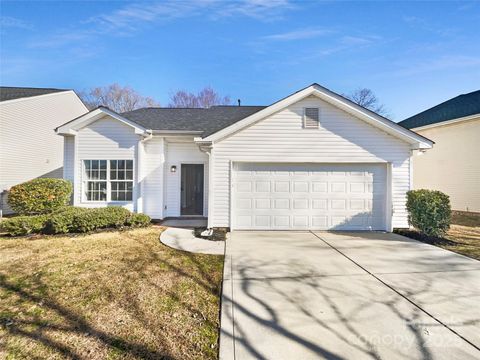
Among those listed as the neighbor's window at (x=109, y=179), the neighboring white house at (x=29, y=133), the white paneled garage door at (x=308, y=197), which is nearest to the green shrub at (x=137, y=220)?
the neighbor's window at (x=109, y=179)

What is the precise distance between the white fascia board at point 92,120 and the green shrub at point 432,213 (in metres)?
10.0

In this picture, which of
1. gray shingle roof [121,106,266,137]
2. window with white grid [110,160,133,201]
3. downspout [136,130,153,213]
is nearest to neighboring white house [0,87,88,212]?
gray shingle roof [121,106,266,137]

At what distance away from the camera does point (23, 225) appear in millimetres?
7438

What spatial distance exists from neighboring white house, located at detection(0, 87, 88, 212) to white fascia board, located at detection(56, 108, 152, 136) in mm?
5888

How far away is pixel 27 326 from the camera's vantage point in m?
3.16

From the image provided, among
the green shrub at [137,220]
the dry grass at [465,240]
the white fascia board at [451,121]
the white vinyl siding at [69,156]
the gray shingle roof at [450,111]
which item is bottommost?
the dry grass at [465,240]

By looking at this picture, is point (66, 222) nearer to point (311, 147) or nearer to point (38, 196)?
point (38, 196)

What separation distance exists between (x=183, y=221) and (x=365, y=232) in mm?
6919

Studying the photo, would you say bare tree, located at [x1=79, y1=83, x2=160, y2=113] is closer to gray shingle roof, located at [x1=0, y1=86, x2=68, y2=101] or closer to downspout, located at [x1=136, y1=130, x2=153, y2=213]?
gray shingle roof, located at [x1=0, y1=86, x2=68, y2=101]

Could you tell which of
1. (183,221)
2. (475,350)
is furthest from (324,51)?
(475,350)

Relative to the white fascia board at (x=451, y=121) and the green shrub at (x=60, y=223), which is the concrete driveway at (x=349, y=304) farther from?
the white fascia board at (x=451, y=121)

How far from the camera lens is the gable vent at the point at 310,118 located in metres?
8.50

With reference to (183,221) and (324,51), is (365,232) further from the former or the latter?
(324,51)

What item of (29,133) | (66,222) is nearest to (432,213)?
(66,222)
